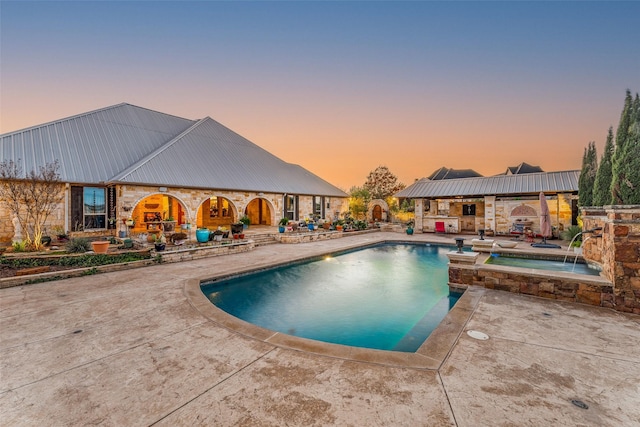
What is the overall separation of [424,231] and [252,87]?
1720 cm

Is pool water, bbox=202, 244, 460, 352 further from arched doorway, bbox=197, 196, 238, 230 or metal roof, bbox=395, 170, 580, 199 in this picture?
arched doorway, bbox=197, 196, 238, 230

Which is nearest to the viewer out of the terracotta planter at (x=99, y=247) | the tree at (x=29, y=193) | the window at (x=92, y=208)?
the terracotta planter at (x=99, y=247)

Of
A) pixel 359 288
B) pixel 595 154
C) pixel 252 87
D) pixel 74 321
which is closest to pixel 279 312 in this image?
pixel 359 288

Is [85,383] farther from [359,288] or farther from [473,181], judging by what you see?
[473,181]

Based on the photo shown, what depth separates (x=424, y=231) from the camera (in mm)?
20250

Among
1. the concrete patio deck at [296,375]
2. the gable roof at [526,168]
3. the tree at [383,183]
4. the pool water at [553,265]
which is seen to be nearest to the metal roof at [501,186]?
the pool water at [553,265]

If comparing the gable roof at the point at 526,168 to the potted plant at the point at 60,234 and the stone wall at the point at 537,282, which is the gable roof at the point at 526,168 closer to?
the stone wall at the point at 537,282

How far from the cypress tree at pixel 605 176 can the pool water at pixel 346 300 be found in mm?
8256

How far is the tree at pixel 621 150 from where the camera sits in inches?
336

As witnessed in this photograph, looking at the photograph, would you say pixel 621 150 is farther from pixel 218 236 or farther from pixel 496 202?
pixel 218 236

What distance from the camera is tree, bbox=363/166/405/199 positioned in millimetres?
33594

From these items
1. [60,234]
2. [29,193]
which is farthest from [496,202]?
[29,193]

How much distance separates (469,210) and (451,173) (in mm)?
12096

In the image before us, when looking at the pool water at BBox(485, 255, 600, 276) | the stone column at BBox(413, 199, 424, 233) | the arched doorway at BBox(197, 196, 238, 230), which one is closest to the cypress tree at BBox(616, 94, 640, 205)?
the pool water at BBox(485, 255, 600, 276)
